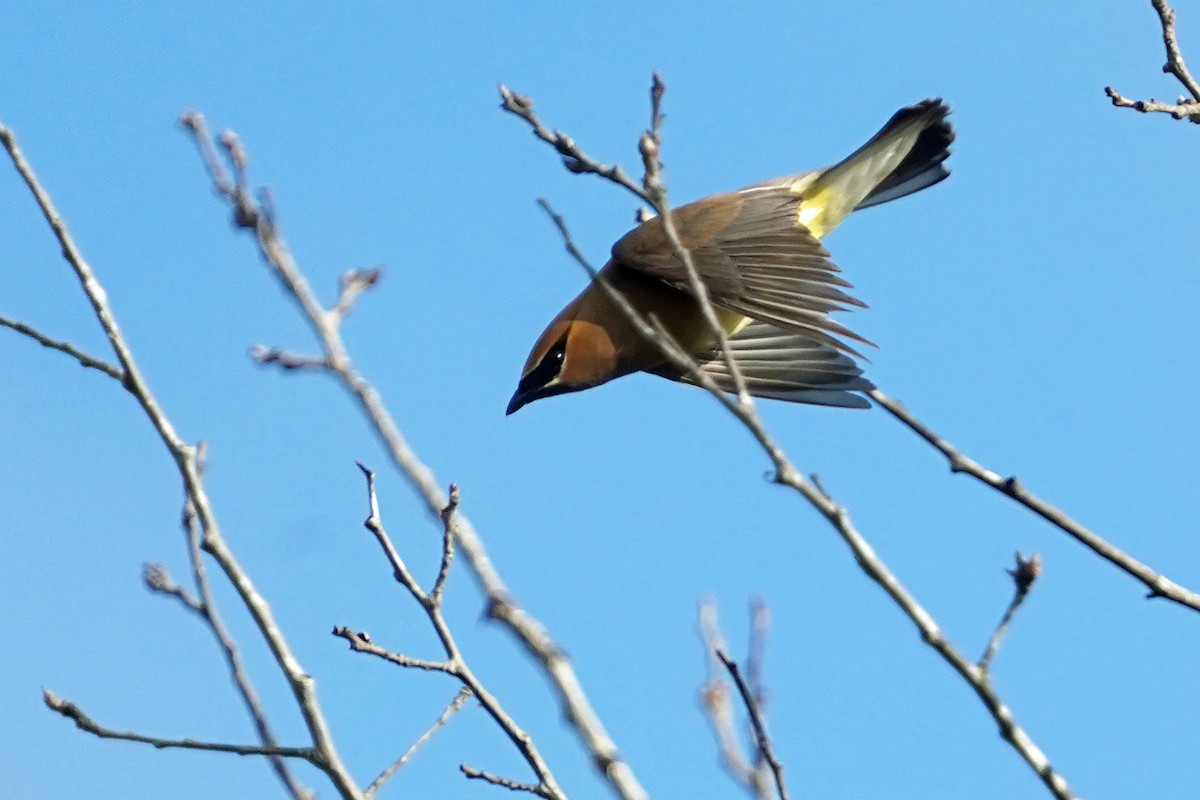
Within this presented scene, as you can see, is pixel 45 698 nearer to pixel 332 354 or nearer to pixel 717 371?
pixel 332 354

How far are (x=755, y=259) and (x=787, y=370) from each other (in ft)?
3.98

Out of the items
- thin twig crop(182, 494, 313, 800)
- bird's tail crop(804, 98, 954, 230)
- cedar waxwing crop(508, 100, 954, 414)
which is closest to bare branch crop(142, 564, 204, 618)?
thin twig crop(182, 494, 313, 800)

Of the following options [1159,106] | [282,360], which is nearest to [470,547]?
[282,360]

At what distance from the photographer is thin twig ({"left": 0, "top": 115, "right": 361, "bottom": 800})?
2.70 meters

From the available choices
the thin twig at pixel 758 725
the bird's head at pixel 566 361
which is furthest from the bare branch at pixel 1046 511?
the bird's head at pixel 566 361

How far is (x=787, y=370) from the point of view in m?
7.18

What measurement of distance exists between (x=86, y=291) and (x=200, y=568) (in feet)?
1.89

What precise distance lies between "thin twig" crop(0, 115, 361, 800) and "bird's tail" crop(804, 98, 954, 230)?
4.69m

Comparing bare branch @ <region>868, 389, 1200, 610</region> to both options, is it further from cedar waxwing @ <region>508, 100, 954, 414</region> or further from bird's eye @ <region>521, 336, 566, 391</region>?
bird's eye @ <region>521, 336, 566, 391</region>

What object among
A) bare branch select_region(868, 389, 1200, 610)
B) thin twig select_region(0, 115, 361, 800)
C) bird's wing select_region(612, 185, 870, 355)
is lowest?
bare branch select_region(868, 389, 1200, 610)

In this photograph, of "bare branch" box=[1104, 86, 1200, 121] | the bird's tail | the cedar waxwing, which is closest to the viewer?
"bare branch" box=[1104, 86, 1200, 121]

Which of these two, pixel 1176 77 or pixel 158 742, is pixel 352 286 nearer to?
pixel 158 742

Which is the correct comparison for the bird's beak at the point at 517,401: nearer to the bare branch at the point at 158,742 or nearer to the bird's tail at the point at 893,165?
the bird's tail at the point at 893,165

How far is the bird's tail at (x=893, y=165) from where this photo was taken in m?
6.90
